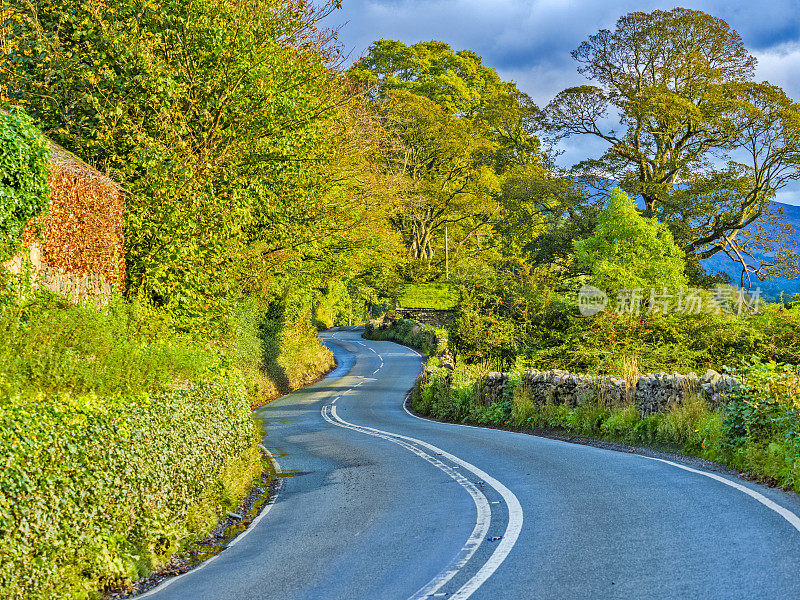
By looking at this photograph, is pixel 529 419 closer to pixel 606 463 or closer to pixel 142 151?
pixel 606 463

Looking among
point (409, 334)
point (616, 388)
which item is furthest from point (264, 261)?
point (409, 334)

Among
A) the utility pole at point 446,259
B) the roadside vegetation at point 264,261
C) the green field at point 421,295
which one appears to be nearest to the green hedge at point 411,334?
the green field at point 421,295

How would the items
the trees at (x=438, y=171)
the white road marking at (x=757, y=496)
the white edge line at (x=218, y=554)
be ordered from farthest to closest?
the trees at (x=438, y=171), the white road marking at (x=757, y=496), the white edge line at (x=218, y=554)

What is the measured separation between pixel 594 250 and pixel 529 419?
12675 millimetres

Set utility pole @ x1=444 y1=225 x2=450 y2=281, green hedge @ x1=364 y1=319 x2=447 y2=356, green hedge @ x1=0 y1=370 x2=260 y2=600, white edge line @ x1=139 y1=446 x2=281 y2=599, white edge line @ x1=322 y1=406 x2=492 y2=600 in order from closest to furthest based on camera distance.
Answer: green hedge @ x1=0 y1=370 x2=260 y2=600 → white edge line @ x1=322 y1=406 x2=492 y2=600 → white edge line @ x1=139 y1=446 x2=281 y2=599 → green hedge @ x1=364 y1=319 x2=447 y2=356 → utility pole @ x1=444 y1=225 x2=450 y2=281

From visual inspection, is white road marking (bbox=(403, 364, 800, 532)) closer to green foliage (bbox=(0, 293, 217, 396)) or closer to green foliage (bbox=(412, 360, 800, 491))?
green foliage (bbox=(412, 360, 800, 491))

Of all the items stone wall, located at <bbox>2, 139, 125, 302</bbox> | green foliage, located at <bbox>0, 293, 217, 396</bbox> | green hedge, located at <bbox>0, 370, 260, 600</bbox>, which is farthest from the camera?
stone wall, located at <bbox>2, 139, 125, 302</bbox>

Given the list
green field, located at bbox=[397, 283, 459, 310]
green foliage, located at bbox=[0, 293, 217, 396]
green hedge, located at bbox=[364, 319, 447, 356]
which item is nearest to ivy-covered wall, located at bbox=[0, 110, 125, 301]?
green foliage, located at bbox=[0, 293, 217, 396]

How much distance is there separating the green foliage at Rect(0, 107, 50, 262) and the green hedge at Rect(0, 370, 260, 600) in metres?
3.63

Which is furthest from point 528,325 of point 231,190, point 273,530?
point 273,530

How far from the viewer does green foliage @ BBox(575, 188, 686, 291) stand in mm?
28125

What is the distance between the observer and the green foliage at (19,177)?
10.3 m

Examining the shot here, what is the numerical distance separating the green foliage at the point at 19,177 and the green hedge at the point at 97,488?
363 centimetres

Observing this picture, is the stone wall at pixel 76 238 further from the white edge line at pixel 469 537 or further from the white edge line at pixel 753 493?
the white edge line at pixel 753 493
